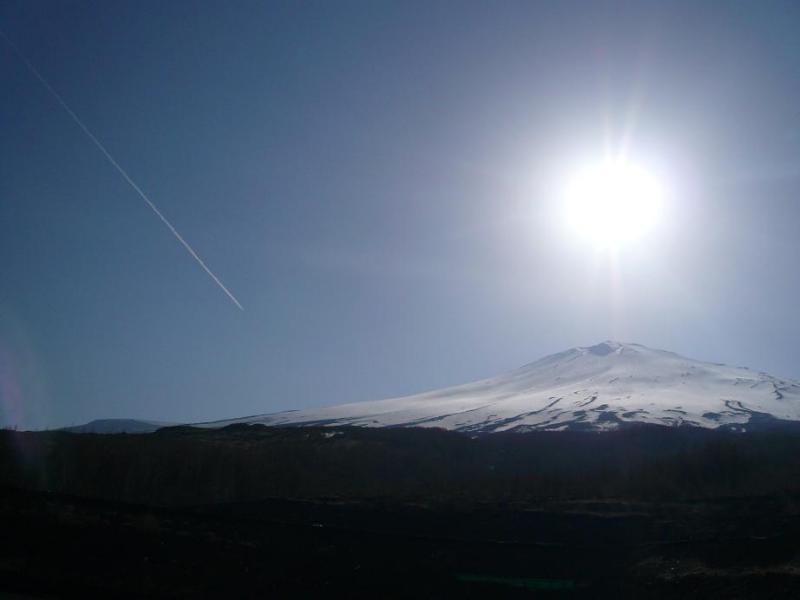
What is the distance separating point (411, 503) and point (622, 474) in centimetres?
957

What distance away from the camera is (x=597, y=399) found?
32.3m

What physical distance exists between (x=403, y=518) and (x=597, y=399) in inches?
799

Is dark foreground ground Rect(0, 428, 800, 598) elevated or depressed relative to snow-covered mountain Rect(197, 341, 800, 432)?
depressed

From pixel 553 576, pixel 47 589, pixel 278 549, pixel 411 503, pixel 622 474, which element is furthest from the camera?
pixel 622 474

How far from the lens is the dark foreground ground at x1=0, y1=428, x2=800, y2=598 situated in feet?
27.5

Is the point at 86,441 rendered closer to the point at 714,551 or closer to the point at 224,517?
the point at 224,517

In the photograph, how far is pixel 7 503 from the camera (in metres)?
11.3

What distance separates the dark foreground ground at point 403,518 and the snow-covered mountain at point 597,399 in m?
2.54

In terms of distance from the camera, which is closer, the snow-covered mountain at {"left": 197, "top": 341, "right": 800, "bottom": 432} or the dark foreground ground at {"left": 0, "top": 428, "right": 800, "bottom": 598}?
the dark foreground ground at {"left": 0, "top": 428, "right": 800, "bottom": 598}

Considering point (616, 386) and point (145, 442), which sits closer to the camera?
point (145, 442)

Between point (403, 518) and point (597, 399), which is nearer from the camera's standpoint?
point (403, 518)

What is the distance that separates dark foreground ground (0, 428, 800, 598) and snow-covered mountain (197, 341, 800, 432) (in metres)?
2.54

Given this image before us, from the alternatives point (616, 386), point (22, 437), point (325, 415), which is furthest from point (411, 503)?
point (325, 415)

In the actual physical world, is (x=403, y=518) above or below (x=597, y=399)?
below
